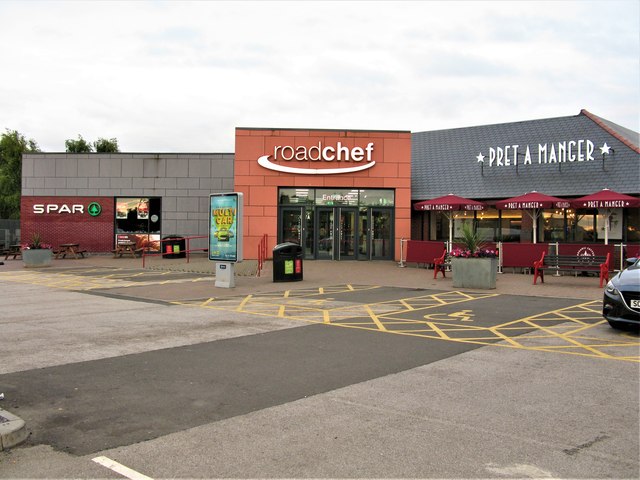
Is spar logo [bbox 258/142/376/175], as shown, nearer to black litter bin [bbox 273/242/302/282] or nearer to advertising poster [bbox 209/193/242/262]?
black litter bin [bbox 273/242/302/282]

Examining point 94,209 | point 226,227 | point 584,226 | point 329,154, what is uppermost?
point 329,154

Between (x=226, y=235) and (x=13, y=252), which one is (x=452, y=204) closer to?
(x=226, y=235)

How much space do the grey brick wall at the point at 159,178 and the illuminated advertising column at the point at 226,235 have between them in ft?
44.4

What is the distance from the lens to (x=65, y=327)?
9.84 m

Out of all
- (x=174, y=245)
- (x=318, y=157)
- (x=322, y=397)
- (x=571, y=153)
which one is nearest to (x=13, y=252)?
(x=174, y=245)

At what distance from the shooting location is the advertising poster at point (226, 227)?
1655 cm

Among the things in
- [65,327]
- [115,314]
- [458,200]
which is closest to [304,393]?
[65,327]

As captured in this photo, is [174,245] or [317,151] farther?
[174,245]

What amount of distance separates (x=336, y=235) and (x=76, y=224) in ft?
49.0

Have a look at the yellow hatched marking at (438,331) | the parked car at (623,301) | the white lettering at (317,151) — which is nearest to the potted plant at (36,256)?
the white lettering at (317,151)

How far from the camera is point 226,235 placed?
16.8 m

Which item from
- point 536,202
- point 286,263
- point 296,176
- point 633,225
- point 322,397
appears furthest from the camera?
point 296,176

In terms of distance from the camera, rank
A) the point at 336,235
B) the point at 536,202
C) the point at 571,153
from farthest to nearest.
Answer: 1. the point at 336,235
2. the point at 571,153
3. the point at 536,202

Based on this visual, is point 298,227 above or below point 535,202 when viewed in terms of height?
below
